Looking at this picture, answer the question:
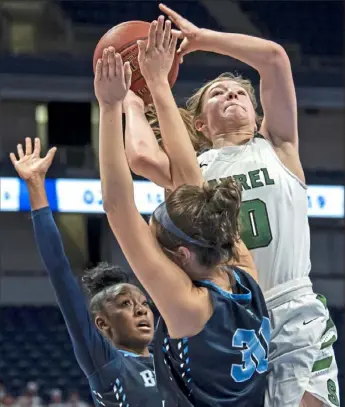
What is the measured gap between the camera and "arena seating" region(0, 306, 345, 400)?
1087 cm

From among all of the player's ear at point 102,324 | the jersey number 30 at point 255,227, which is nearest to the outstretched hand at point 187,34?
the jersey number 30 at point 255,227

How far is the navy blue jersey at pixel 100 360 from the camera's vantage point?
103 inches

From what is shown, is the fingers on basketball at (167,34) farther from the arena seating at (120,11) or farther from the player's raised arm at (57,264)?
the arena seating at (120,11)

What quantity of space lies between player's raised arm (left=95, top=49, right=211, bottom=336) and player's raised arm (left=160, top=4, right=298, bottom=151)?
0.33m

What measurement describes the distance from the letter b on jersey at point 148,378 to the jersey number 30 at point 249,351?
0.73 metres

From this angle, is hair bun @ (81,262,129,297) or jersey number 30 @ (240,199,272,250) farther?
hair bun @ (81,262,129,297)

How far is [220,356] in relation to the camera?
208cm

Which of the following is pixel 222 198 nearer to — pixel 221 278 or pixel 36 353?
pixel 221 278

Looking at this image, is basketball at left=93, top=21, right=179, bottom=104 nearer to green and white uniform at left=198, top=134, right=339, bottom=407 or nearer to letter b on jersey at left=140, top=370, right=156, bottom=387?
green and white uniform at left=198, top=134, right=339, bottom=407

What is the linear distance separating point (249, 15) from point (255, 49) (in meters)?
10.3

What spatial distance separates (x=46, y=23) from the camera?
12445 millimetres

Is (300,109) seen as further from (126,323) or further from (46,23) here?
(126,323)

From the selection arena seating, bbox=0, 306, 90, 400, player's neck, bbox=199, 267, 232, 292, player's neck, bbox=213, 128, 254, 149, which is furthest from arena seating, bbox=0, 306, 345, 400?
player's neck, bbox=199, 267, 232, 292

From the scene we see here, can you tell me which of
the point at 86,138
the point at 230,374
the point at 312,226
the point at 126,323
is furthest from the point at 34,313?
the point at 230,374
